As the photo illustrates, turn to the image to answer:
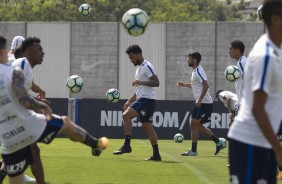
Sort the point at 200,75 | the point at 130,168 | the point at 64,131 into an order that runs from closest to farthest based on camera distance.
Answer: the point at 64,131 → the point at 130,168 → the point at 200,75

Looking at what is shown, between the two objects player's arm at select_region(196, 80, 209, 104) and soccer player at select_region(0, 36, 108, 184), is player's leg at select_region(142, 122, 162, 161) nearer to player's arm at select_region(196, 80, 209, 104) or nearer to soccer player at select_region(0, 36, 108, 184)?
player's arm at select_region(196, 80, 209, 104)

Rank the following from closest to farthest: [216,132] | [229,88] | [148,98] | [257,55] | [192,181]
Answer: [257,55]
[192,181]
[148,98]
[216,132]
[229,88]

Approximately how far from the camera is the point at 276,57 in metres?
7.05

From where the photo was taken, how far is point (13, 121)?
915cm

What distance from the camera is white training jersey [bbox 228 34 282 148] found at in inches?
275

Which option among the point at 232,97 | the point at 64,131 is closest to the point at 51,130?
the point at 64,131

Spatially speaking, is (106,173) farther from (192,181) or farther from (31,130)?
(31,130)

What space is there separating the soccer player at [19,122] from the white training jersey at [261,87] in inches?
97.4

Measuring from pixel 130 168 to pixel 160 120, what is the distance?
47.4 ft

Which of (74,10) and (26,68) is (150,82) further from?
(74,10)

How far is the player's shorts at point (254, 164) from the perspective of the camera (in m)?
7.20

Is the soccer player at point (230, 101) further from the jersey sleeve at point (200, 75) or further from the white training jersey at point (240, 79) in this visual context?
the jersey sleeve at point (200, 75)

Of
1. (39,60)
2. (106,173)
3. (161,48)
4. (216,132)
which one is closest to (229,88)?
(161,48)

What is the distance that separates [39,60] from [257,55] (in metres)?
5.41
